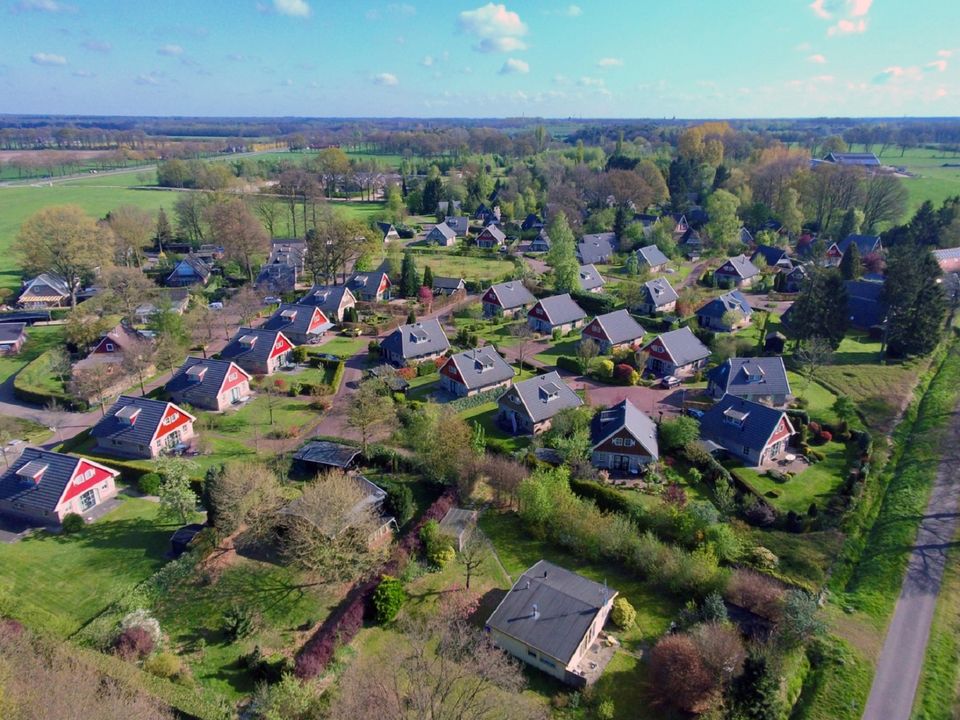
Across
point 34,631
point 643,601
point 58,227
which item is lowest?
point 643,601

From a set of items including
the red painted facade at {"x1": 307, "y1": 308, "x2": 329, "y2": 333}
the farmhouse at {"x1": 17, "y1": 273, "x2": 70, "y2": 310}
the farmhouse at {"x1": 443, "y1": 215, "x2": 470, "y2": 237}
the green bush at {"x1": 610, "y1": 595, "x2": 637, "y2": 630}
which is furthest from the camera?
the farmhouse at {"x1": 443, "y1": 215, "x2": 470, "y2": 237}

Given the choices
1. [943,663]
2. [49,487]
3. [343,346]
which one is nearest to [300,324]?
[343,346]

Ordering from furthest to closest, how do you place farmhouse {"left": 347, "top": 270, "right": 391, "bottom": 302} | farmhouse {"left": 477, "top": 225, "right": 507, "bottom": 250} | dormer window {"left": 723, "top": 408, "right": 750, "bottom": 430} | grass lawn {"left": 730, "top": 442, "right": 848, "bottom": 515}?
farmhouse {"left": 477, "top": 225, "right": 507, "bottom": 250}, farmhouse {"left": 347, "top": 270, "right": 391, "bottom": 302}, dormer window {"left": 723, "top": 408, "right": 750, "bottom": 430}, grass lawn {"left": 730, "top": 442, "right": 848, "bottom": 515}

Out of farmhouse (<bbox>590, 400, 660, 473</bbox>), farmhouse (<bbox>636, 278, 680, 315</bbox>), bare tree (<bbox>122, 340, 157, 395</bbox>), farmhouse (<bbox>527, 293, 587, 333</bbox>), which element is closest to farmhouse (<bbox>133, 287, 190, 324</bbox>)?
bare tree (<bbox>122, 340, 157, 395</bbox>)

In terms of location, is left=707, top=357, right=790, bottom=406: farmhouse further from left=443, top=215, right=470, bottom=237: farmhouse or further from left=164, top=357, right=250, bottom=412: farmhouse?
left=443, top=215, right=470, bottom=237: farmhouse

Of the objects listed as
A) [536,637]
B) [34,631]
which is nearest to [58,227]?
[34,631]

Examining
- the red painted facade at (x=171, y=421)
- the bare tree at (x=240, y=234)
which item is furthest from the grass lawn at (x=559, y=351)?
the bare tree at (x=240, y=234)

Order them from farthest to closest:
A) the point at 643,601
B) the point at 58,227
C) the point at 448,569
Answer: the point at 58,227, the point at 448,569, the point at 643,601

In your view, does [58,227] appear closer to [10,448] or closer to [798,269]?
[10,448]
